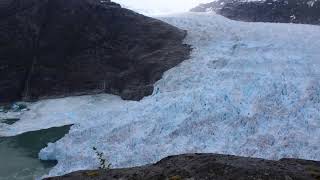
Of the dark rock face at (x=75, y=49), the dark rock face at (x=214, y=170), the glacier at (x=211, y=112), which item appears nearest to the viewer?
the dark rock face at (x=214, y=170)

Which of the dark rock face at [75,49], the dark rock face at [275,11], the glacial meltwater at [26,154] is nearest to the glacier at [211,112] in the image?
the glacial meltwater at [26,154]

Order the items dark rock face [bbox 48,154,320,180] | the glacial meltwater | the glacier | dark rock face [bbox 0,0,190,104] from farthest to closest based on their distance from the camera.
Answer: dark rock face [bbox 0,0,190,104]
the glacial meltwater
the glacier
dark rock face [bbox 48,154,320,180]

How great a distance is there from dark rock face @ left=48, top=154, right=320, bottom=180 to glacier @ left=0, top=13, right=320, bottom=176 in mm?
12298

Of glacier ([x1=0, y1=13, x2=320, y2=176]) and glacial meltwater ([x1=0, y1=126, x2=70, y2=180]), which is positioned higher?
glacier ([x1=0, y1=13, x2=320, y2=176])

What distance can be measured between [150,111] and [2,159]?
7277 mm

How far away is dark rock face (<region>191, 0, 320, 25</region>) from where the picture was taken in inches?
1522

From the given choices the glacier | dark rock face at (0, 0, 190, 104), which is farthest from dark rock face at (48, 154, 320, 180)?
dark rock face at (0, 0, 190, 104)

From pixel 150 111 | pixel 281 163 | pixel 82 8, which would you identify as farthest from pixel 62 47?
pixel 281 163

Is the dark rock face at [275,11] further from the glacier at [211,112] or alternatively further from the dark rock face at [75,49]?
the dark rock face at [75,49]

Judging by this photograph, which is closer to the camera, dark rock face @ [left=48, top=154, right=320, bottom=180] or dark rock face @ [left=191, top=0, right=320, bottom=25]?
dark rock face @ [left=48, top=154, right=320, bottom=180]

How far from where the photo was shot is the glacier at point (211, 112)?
2159 cm

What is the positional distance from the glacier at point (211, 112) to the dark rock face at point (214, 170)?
12.3 metres

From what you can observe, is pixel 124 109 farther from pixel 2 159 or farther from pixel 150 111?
pixel 2 159

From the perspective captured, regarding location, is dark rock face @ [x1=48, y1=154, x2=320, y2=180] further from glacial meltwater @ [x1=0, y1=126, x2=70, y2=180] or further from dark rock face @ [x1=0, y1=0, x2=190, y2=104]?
dark rock face @ [x1=0, y1=0, x2=190, y2=104]
